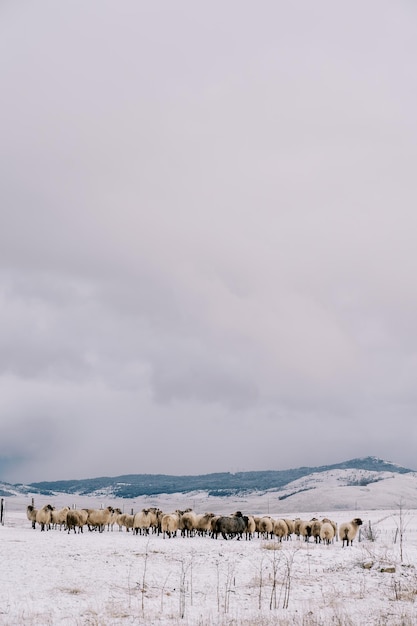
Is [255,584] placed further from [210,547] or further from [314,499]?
[314,499]

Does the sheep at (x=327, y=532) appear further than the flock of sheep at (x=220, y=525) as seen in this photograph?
No

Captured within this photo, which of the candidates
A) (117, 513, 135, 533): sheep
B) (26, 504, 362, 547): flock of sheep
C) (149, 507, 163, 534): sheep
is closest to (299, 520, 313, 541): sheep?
(26, 504, 362, 547): flock of sheep

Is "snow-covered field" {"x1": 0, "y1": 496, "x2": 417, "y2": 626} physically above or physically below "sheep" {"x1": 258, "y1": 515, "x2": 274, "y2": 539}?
above

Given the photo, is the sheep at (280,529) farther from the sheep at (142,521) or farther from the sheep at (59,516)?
the sheep at (59,516)

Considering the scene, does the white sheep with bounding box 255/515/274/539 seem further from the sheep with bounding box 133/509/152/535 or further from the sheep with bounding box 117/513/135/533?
the sheep with bounding box 117/513/135/533

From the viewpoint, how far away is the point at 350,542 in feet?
97.6

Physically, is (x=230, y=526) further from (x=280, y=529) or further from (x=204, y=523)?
(x=280, y=529)

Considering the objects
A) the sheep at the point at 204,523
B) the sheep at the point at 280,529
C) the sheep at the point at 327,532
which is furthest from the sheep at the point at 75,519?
the sheep at the point at 327,532

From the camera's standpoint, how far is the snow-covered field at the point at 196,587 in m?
11.6

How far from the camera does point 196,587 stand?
14.9m

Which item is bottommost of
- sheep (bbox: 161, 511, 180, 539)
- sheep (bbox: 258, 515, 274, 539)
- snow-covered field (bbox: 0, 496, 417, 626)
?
sheep (bbox: 258, 515, 274, 539)

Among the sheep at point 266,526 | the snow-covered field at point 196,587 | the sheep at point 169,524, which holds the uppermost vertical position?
the snow-covered field at point 196,587

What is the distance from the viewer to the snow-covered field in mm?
11594

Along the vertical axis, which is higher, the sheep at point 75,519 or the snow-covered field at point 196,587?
the snow-covered field at point 196,587
